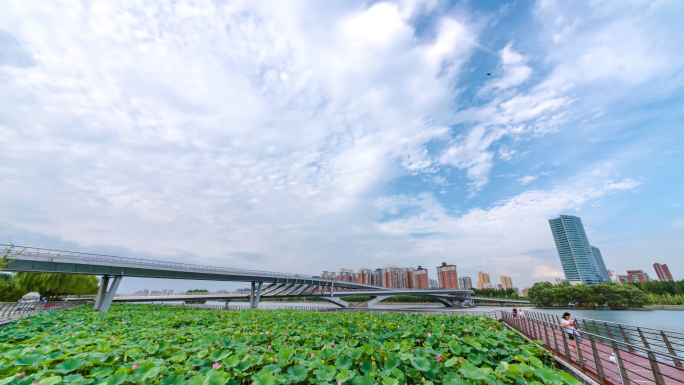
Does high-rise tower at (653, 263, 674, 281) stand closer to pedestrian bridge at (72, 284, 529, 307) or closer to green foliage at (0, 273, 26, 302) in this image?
pedestrian bridge at (72, 284, 529, 307)

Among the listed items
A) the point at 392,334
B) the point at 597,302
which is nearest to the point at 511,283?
the point at 597,302

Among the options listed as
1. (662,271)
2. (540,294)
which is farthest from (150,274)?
(662,271)

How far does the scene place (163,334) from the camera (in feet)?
26.1

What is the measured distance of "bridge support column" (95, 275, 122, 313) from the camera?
92.9 feet

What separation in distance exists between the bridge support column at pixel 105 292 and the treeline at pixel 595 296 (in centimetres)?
9238

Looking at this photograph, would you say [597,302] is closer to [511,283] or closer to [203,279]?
[203,279]

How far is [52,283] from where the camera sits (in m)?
37.1

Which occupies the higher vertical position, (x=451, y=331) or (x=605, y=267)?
(x=605, y=267)

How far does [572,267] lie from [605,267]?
70902mm

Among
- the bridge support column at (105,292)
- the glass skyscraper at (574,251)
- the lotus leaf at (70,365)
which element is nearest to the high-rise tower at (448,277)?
the glass skyscraper at (574,251)

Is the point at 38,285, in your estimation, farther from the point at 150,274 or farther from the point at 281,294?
the point at 281,294

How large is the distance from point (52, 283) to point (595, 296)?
107 metres

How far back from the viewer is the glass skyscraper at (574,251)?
388 ft

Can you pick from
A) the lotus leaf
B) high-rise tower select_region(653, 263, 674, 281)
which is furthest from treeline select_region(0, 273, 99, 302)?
high-rise tower select_region(653, 263, 674, 281)
